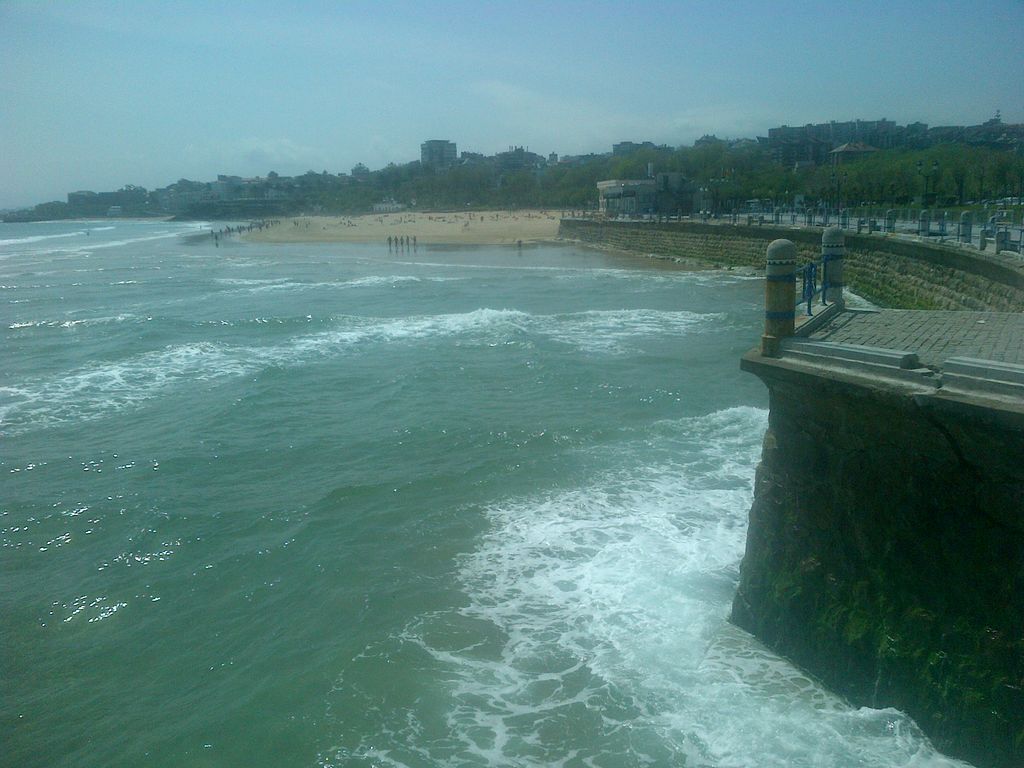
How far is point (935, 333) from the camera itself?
7.70 m

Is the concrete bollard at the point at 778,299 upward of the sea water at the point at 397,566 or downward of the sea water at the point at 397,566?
upward

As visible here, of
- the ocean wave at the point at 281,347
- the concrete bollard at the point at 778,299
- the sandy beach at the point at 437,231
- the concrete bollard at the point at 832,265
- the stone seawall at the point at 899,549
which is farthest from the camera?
the sandy beach at the point at 437,231

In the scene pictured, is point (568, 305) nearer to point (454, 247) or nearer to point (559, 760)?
point (559, 760)

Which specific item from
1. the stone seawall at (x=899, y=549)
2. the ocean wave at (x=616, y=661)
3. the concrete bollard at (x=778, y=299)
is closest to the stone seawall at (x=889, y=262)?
the ocean wave at (x=616, y=661)

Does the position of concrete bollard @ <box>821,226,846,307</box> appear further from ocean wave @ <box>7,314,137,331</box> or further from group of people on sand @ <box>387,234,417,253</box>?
group of people on sand @ <box>387,234,417,253</box>

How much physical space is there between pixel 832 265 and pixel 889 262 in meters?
19.2

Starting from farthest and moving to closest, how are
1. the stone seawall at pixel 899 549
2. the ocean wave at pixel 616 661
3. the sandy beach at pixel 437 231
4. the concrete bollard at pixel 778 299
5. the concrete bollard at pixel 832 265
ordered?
1. the sandy beach at pixel 437 231
2. the concrete bollard at pixel 832 265
3. the concrete bollard at pixel 778 299
4. the ocean wave at pixel 616 661
5. the stone seawall at pixel 899 549

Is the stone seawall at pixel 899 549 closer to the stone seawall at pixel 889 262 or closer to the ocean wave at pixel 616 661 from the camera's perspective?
the ocean wave at pixel 616 661

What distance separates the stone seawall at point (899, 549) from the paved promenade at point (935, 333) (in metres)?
0.65

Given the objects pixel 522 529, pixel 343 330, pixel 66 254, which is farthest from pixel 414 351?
pixel 66 254

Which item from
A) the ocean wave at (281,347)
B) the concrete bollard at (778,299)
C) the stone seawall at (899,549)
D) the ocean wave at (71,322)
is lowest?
the ocean wave at (71,322)

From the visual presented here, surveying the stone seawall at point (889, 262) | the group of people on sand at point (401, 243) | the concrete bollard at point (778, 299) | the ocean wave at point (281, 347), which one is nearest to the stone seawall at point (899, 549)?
the concrete bollard at point (778, 299)

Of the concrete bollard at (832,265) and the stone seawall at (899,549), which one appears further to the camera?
the concrete bollard at (832,265)

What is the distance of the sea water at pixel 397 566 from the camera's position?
6.88m
